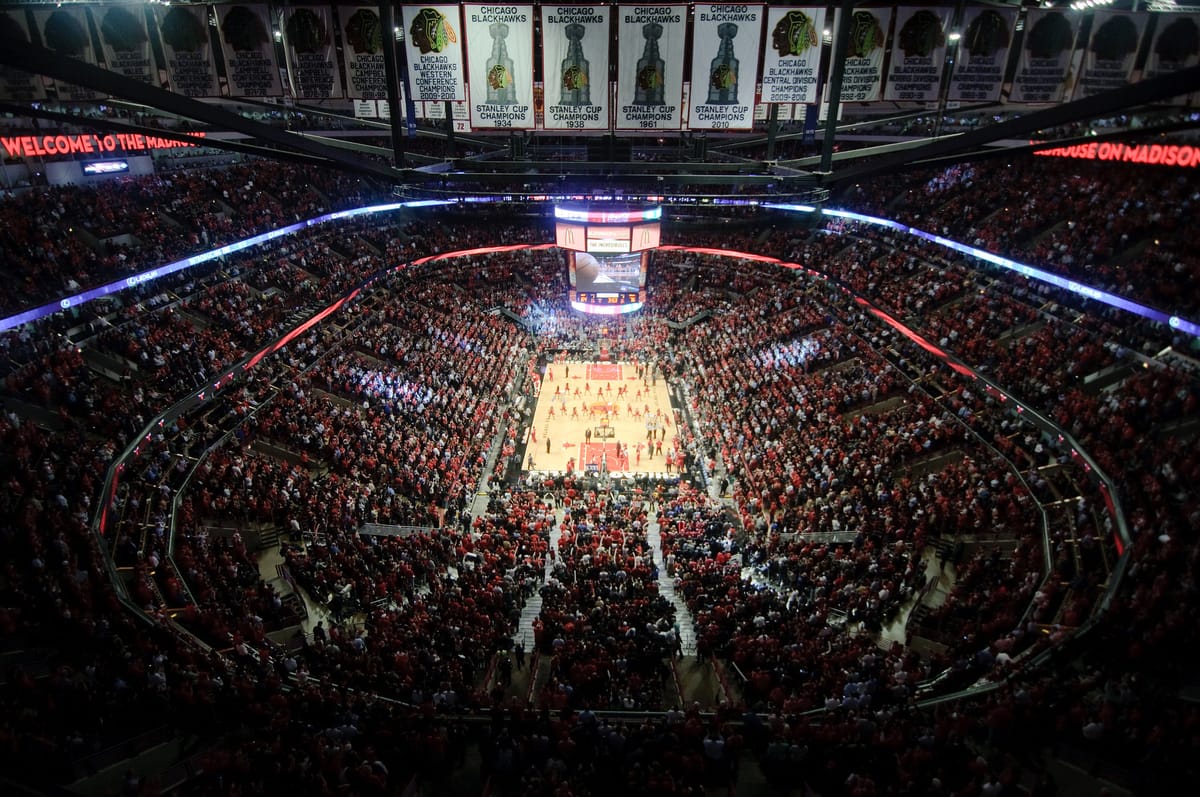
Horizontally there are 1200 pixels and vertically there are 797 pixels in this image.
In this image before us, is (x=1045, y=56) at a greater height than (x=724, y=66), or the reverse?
(x=1045, y=56)

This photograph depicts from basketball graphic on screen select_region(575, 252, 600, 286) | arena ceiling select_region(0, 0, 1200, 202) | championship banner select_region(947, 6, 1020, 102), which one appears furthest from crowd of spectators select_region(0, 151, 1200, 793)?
championship banner select_region(947, 6, 1020, 102)

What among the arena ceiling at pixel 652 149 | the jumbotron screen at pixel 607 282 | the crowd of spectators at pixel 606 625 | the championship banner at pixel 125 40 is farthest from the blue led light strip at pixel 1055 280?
the championship banner at pixel 125 40

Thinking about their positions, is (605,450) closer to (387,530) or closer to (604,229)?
(604,229)

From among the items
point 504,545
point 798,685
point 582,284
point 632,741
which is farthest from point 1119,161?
point 632,741

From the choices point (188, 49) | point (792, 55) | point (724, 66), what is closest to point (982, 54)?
point (792, 55)

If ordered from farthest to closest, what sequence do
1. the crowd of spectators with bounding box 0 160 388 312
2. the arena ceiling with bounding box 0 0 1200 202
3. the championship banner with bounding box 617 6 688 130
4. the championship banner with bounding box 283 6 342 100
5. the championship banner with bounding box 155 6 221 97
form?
the crowd of spectators with bounding box 0 160 388 312 → the championship banner with bounding box 155 6 221 97 → the championship banner with bounding box 283 6 342 100 → the championship banner with bounding box 617 6 688 130 → the arena ceiling with bounding box 0 0 1200 202

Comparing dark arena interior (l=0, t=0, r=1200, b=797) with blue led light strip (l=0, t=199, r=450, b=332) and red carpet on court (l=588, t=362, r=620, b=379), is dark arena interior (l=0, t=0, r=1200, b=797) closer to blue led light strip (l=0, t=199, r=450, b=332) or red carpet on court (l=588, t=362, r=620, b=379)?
blue led light strip (l=0, t=199, r=450, b=332)

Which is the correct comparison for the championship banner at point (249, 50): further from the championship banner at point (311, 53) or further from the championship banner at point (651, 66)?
the championship banner at point (651, 66)
